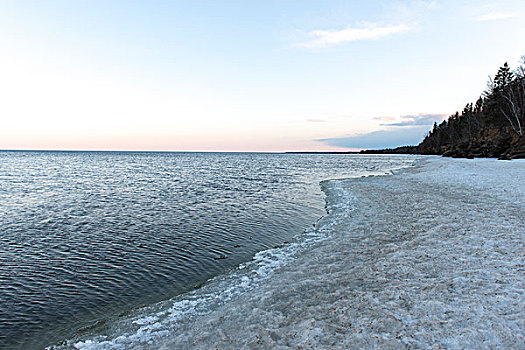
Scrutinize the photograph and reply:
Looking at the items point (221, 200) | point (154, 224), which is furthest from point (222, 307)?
point (221, 200)

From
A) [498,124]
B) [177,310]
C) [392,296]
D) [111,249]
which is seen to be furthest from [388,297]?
[498,124]

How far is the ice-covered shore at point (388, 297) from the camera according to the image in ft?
17.2

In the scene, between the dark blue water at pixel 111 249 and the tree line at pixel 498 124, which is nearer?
the dark blue water at pixel 111 249

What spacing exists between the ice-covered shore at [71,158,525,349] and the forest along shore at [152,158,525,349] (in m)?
0.02

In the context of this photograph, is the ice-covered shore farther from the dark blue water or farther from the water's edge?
the dark blue water

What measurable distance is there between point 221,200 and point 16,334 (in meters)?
18.6

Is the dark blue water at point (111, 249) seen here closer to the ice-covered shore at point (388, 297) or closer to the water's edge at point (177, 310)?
the water's edge at point (177, 310)

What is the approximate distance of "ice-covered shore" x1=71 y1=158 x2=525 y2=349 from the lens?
5.23 meters

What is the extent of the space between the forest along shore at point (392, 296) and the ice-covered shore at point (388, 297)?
21 millimetres

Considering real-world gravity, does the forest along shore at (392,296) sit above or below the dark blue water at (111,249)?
above

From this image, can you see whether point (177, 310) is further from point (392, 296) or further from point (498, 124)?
point (498, 124)

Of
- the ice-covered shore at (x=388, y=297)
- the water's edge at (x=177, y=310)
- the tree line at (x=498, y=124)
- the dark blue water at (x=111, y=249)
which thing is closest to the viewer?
the ice-covered shore at (x=388, y=297)

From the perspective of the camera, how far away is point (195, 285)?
9266mm

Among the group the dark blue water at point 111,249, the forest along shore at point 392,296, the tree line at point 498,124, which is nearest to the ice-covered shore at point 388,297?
the forest along shore at point 392,296
